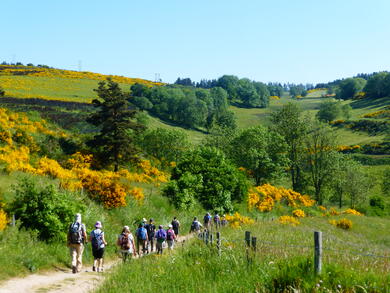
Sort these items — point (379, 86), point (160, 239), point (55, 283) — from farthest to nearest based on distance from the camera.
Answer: point (379, 86) → point (160, 239) → point (55, 283)

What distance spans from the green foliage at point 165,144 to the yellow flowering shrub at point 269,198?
16.0 m

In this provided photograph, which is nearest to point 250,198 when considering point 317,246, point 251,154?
point 251,154

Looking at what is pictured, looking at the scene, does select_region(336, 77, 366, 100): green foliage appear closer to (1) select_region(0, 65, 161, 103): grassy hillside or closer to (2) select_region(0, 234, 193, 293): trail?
(1) select_region(0, 65, 161, 103): grassy hillside

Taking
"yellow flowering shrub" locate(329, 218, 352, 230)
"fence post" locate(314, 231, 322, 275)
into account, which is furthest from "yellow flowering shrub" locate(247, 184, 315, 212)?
"fence post" locate(314, 231, 322, 275)

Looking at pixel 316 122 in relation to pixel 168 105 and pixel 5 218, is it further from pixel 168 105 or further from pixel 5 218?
pixel 168 105

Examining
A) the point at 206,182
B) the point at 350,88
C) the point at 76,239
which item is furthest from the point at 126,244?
the point at 350,88

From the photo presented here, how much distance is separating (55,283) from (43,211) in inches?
173

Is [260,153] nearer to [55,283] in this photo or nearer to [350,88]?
[55,283]

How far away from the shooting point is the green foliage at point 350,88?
16900 centimetres

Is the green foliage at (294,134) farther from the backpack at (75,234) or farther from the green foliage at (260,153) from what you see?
the backpack at (75,234)

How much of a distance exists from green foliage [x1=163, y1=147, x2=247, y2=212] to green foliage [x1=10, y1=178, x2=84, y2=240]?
43.2 feet

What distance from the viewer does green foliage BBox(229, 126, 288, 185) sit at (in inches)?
1796

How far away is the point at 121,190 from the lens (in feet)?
73.4

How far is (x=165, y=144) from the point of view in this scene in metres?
51.8
